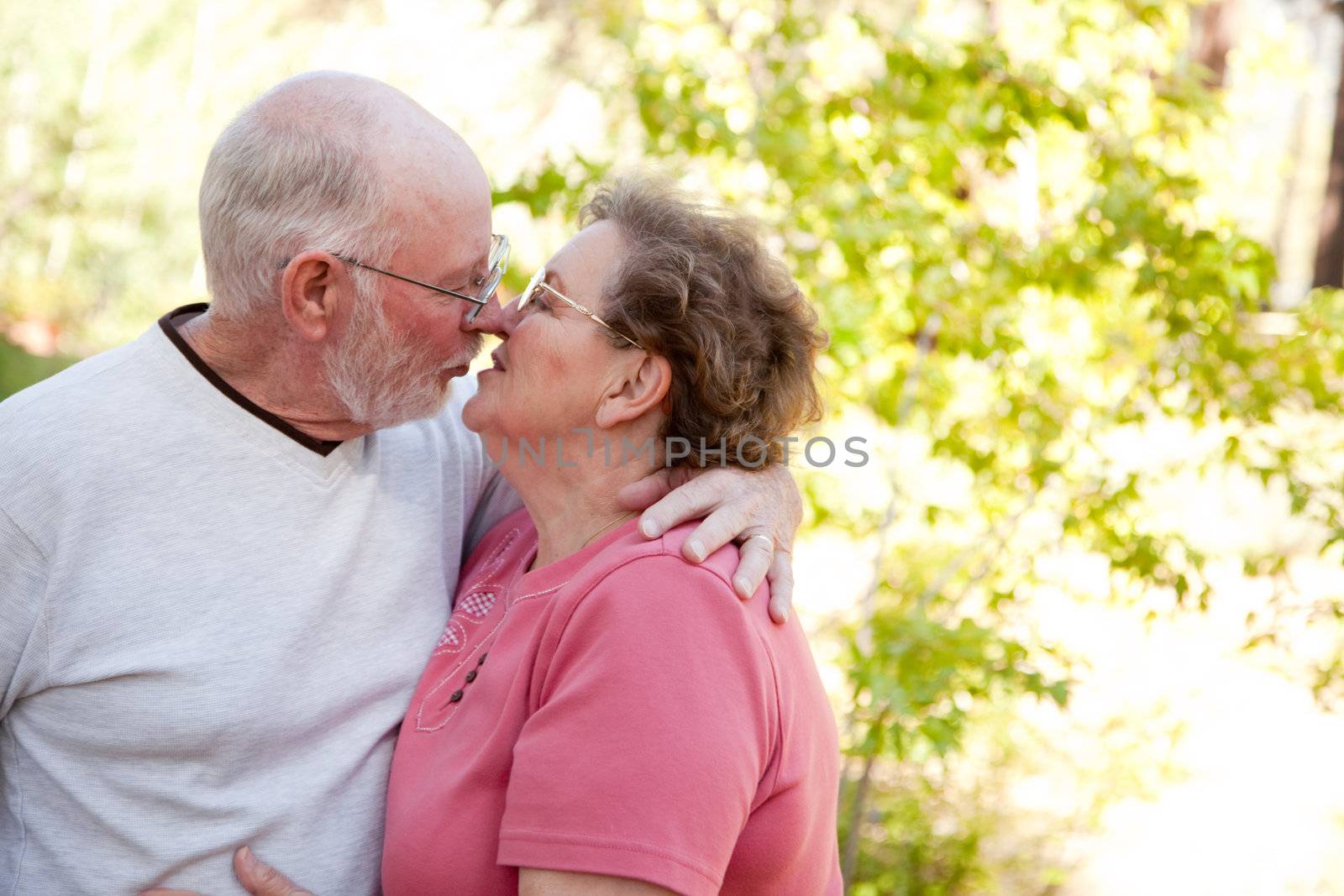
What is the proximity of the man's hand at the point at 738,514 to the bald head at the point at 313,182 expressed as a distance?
63 centimetres

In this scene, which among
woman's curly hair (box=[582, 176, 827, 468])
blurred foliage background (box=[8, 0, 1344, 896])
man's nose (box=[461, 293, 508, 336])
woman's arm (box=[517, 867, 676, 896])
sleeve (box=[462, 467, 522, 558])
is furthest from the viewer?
blurred foliage background (box=[8, 0, 1344, 896])

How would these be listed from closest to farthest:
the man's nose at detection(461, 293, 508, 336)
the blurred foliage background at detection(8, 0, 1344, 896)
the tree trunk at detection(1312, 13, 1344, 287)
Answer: the man's nose at detection(461, 293, 508, 336), the blurred foliage background at detection(8, 0, 1344, 896), the tree trunk at detection(1312, 13, 1344, 287)

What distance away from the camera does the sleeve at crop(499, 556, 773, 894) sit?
1456 millimetres

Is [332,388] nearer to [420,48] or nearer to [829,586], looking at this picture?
[829,586]

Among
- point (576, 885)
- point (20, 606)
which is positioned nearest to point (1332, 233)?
point (576, 885)

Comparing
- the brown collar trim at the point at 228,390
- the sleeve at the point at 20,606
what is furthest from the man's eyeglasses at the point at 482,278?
the sleeve at the point at 20,606

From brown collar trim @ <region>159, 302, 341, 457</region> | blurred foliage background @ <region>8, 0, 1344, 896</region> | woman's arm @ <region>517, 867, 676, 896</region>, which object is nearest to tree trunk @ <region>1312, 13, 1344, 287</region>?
blurred foliage background @ <region>8, 0, 1344, 896</region>

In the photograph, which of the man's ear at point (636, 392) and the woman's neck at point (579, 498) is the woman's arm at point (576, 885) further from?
the man's ear at point (636, 392)

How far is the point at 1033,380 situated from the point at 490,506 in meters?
1.74

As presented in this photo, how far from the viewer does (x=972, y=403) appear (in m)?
3.62

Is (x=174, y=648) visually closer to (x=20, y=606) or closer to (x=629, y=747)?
(x=20, y=606)

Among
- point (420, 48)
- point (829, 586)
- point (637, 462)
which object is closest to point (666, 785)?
point (637, 462)

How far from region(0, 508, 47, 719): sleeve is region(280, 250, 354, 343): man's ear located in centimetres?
56

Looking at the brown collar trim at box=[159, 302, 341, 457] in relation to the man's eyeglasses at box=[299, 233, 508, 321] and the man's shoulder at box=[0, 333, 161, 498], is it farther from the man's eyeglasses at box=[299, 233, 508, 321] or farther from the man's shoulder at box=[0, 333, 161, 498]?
the man's eyeglasses at box=[299, 233, 508, 321]
